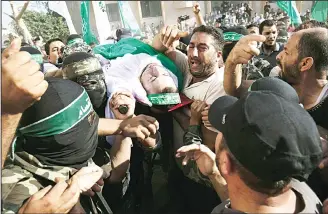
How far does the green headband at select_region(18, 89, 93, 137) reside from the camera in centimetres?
141

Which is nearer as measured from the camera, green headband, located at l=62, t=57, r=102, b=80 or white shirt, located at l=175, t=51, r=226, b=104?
green headband, located at l=62, t=57, r=102, b=80

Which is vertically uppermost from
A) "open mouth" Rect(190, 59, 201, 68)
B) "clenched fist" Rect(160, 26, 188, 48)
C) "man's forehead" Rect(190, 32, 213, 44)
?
"clenched fist" Rect(160, 26, 188, 48)

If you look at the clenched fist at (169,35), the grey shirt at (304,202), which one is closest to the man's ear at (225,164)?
the grey shirt at (304,202)

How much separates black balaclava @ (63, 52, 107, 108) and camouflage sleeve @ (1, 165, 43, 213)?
32.4 inches

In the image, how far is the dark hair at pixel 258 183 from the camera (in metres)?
1.11

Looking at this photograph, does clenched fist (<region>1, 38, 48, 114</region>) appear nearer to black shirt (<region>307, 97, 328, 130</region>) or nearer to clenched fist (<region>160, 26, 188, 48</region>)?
clenched fist (<region>160, 26, 188, 48</region>)

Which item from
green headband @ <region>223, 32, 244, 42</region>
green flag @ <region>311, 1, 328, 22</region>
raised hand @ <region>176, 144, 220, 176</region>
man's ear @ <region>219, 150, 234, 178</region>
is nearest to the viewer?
man's ear @ <region>219, 150, 234, 178</region>

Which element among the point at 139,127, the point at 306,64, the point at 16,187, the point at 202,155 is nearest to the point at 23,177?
the point at 16,187

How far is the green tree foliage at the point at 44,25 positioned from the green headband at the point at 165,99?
79.0 ft

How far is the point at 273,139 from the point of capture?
3.42 feet

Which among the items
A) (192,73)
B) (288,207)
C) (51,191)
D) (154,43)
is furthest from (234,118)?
(154,43)

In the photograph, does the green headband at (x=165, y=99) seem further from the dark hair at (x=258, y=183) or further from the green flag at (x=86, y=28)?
the green flag at (x=86, y=28)

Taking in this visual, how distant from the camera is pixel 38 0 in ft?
44.2

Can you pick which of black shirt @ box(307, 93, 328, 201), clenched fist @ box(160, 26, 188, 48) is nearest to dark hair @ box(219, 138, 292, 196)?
black shirt @ box(307, 93, 328, 201)
